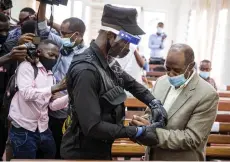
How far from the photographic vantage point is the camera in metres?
2.59

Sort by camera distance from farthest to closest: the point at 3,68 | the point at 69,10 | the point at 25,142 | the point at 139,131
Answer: the point at 69,10 → the point at 3,68 → the point at 25,142 → the point at 139,131

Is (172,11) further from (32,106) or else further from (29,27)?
(32,106)

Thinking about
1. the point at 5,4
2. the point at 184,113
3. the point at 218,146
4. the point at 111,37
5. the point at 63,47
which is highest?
the point at 5,4

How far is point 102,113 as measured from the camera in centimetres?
194

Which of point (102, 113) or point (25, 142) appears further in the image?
point (25, 142)

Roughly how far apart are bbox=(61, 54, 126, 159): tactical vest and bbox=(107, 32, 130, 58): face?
0.39 ft

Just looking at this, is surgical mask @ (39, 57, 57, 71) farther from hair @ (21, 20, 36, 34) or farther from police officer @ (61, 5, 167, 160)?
police officer @ (61, 5, 167, 160)

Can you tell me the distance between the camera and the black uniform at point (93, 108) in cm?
180

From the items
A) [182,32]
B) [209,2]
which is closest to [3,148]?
[209,2]

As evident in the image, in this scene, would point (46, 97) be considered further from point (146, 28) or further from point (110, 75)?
point (146, 28)

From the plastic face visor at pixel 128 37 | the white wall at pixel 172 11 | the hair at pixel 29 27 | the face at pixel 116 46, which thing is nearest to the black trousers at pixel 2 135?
the hair at pixel 29 27

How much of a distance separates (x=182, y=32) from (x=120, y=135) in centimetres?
966

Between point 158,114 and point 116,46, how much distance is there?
50 cm

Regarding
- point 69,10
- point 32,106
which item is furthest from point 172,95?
point 69,10
